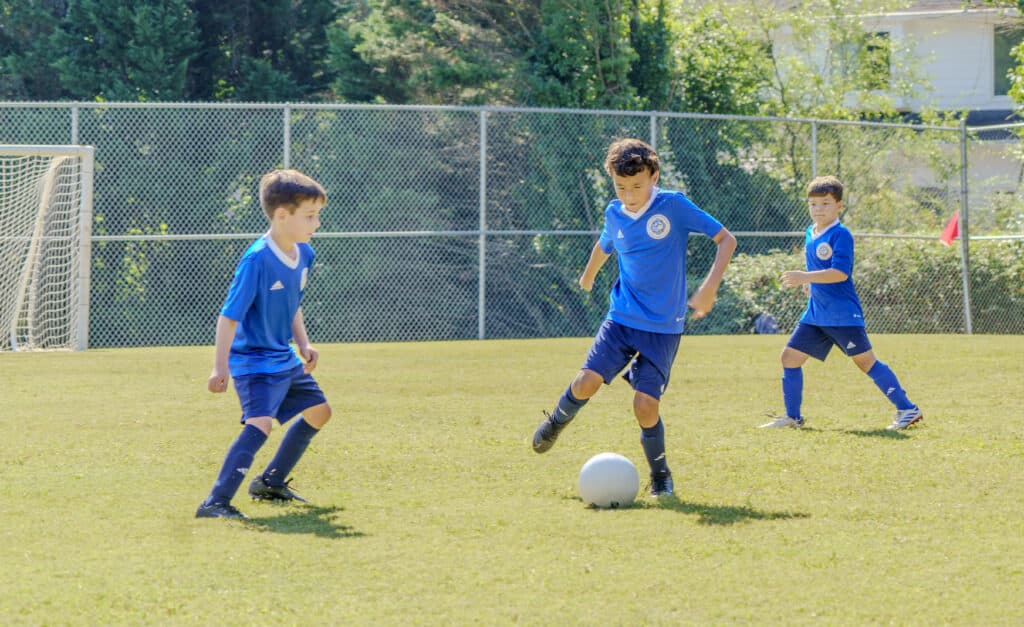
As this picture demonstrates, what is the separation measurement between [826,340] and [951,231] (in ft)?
35.3

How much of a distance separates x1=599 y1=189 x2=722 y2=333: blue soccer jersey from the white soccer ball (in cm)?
80

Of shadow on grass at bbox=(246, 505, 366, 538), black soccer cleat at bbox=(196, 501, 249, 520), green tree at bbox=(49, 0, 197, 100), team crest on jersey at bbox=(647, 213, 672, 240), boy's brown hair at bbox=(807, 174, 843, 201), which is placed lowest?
shadow on grass at bbox=(246, 505, 366, 538)

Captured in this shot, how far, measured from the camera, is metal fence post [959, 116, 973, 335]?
18.4 meters

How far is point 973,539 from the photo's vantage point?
15.9 feet

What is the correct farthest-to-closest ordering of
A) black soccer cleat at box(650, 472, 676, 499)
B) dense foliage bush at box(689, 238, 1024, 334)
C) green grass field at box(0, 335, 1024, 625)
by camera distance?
dense foliage bush at box(689, 238, 1024, 334) → black soccer cleat at box(650, 472, 676, 499) → green grass field at box(0, 335, 1024, 625)

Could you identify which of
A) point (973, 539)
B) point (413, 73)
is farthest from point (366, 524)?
point (413, 73)

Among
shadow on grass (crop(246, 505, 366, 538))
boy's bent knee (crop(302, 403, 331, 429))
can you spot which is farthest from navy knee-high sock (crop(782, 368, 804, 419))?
shadow on grass (crop(246, 505, 366, 538))

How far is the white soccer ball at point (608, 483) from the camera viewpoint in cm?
555

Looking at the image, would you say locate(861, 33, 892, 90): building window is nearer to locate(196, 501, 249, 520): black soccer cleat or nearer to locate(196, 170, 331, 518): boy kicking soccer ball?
locate(196, 170, 331, 518): boy kicking soccer ball

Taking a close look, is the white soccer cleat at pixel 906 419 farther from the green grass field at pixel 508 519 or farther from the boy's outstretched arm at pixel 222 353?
the boy's outstretched arm at pixel 222 353

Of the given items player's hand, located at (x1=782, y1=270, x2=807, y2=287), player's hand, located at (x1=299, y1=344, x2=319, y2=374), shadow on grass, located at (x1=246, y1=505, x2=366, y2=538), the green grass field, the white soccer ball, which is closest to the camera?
the green grass field

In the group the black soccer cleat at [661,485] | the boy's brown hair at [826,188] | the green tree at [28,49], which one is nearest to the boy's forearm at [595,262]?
the black soccer cleat at [661,485]

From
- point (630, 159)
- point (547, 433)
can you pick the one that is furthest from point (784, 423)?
point (630, 159)

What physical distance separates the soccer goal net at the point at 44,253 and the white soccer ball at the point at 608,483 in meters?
10.1
